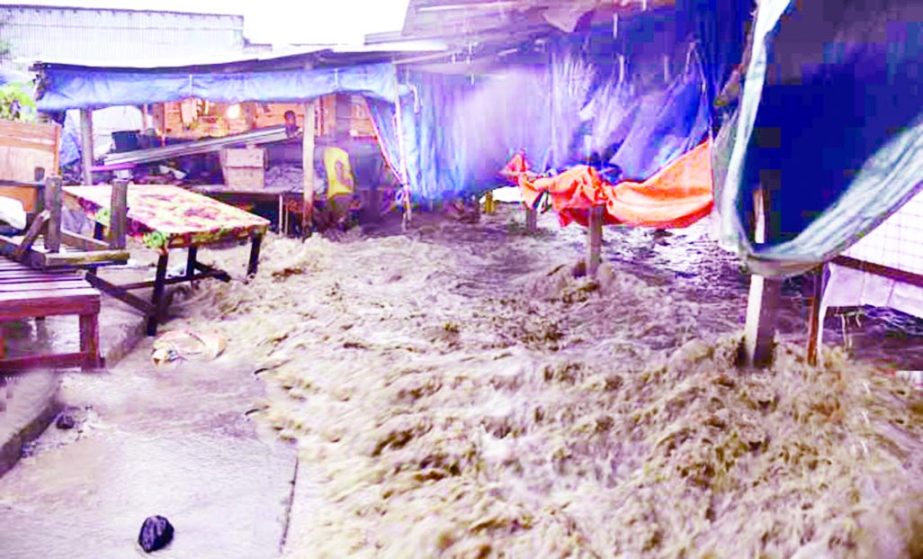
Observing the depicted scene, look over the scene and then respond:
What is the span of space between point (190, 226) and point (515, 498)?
437 centimetres

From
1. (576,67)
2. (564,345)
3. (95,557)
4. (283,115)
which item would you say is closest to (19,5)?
(283,115)

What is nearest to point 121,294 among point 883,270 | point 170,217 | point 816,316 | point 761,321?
point 170,217

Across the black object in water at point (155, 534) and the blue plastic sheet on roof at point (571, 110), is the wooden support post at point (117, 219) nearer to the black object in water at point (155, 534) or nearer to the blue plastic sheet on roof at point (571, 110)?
the black object in water at point (155, 534)

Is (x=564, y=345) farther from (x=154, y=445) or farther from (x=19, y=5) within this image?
(x=19, y=5)

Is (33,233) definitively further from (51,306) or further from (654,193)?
(654,193)

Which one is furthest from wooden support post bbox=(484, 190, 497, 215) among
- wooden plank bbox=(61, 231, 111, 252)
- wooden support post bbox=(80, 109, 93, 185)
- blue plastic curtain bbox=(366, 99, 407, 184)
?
wooden plank bbox=(61, 231, 111, 252)

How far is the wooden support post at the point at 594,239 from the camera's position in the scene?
8.81 metres

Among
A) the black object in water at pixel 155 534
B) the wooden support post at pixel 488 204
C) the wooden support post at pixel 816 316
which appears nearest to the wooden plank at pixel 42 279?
the black object in water at pixel 155 534

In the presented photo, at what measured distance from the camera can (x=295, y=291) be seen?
9.23 metres

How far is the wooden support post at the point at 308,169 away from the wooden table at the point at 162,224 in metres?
4.72

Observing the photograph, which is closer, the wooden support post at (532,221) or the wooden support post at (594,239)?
the wooden support post at (594,239)

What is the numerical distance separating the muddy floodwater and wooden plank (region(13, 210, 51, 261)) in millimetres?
1968

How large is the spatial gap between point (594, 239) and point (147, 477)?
6336 millimetres

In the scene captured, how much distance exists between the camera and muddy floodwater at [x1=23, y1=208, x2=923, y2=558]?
403 cm
